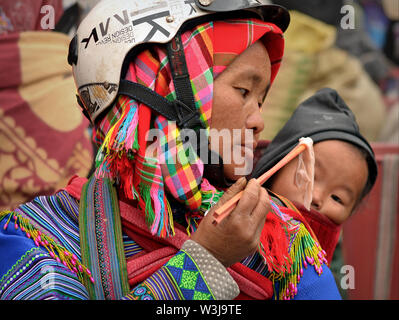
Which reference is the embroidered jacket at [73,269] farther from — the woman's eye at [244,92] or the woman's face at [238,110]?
the woman's eye at [244,92]

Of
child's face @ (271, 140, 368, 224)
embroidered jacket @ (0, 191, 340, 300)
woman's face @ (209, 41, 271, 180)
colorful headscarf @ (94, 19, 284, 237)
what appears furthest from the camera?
child's face @ (271, 140, 368, 224)

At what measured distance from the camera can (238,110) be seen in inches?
70.9

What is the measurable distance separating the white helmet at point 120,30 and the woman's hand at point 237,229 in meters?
0.56

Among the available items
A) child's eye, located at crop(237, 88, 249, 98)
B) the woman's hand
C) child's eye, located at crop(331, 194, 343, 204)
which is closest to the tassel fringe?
the woman's hand

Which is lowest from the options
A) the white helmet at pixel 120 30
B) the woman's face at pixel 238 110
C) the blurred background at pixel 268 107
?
the blurred background at pixel 268 107

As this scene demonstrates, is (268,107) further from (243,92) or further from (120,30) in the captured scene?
(120,30)

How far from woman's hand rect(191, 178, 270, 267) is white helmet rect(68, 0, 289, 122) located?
1.85 feet

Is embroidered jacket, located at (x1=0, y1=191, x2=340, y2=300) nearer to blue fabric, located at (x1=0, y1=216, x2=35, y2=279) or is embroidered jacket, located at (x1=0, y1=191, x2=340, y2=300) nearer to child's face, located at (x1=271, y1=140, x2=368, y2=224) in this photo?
blue fabric, located at (x1=0, y1=216, x2=35, y2=279)

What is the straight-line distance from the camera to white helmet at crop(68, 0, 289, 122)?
175 cm

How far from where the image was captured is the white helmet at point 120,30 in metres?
1.75

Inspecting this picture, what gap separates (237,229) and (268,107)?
3.32 meters

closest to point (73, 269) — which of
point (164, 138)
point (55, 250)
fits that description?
point (55, 250)

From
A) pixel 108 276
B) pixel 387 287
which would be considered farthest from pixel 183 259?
pixel 387 287

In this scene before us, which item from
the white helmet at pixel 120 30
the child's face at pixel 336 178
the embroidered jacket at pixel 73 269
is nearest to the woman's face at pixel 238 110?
the white helmet at pixel 120 30
